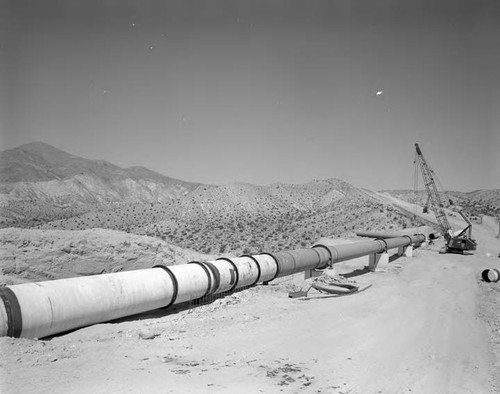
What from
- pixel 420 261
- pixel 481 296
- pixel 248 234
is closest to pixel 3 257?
pixel 481 296

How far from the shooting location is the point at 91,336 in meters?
11.1

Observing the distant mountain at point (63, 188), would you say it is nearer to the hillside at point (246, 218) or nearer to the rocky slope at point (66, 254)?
the hillside at point (246, 218)

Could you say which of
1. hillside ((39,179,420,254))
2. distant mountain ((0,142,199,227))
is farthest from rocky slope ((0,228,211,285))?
distant mountain ((0,142,199,227))

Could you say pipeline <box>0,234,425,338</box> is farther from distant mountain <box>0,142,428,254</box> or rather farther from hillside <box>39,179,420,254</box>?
hillside <box>39,179,420,254</box>

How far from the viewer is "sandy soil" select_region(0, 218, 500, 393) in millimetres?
8555

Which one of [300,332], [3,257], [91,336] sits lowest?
[300,332]

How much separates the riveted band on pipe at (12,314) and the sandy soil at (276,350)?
0.30 metres

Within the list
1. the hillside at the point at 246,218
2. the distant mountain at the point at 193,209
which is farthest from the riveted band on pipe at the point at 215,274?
the hillside at the point at 246,218

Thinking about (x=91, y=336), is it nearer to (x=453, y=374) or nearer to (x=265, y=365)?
(x=265, y=365)

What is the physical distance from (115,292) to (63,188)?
4219 inches

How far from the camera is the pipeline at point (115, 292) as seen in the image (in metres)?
9.94

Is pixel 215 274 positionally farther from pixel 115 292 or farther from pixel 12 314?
pixel 12 314

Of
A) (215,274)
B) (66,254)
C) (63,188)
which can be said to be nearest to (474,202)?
(63,188)

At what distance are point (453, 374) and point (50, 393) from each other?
347 inches
